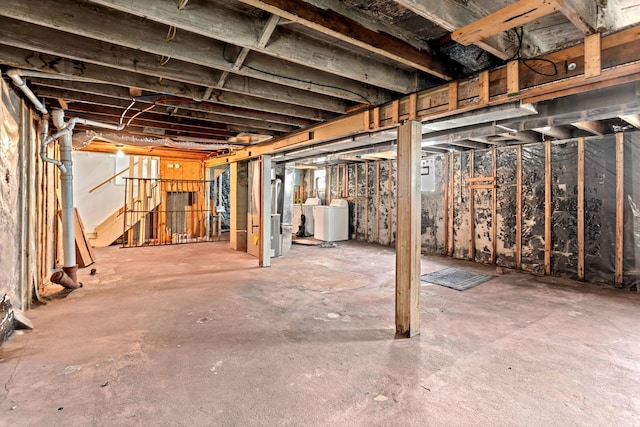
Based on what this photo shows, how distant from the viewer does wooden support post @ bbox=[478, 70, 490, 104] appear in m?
2.24

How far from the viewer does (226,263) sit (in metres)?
5.48

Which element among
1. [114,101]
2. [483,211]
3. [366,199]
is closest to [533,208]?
[483,211]

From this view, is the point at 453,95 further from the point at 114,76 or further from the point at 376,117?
the point at 114,76

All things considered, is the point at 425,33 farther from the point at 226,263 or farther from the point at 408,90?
the point at 226,263

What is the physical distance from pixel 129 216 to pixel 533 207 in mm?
8659

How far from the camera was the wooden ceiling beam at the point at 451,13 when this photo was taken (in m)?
1.52

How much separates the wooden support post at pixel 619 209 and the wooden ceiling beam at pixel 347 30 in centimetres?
348

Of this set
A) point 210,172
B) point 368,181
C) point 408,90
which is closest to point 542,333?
point 408,90

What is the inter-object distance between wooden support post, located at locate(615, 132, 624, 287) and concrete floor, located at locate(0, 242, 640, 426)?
336 mm

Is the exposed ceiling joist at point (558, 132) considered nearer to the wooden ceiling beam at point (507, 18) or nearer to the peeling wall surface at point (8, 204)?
the wooden ceiling beam at point (507, 18)

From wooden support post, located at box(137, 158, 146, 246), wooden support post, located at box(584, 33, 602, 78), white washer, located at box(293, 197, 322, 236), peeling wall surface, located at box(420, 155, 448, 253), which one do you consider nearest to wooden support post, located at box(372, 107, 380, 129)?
wooden support post, located at box(584, 33, 602, 78)

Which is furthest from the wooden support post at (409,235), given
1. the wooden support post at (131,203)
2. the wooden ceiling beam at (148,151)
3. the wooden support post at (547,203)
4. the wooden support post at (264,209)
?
the wooden support post at (131,203)

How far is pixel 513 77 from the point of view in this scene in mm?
2064

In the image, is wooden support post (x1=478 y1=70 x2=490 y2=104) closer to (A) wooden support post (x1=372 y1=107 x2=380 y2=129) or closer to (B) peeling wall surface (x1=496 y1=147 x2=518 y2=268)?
(A) wooden support post (x1=372 y1=107 x2=380 y2=129)
